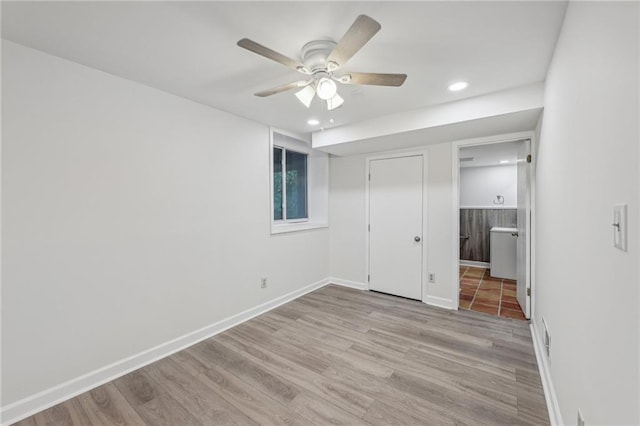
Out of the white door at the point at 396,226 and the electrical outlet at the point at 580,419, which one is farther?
the white door at the point at 396,226

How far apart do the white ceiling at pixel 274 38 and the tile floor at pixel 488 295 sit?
262cm

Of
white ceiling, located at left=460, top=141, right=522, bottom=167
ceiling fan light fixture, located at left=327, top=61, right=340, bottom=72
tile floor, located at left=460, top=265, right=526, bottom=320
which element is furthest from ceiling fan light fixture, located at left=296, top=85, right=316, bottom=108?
Answer: tile floor, located at left=460, top=265, right=526, bottom=320

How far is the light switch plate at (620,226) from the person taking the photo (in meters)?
0.78

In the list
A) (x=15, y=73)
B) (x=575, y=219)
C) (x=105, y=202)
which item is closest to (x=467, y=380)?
(x=575, y=219)

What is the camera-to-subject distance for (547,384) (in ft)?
6.30

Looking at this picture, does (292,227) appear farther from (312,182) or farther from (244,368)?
(244,368)

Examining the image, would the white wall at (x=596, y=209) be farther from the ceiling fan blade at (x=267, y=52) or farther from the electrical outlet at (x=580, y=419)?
the ceiling fan blade at (x=267, y=52)

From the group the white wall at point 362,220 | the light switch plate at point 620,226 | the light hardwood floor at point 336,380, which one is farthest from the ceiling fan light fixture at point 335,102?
the light hardwood floor at point 336,380

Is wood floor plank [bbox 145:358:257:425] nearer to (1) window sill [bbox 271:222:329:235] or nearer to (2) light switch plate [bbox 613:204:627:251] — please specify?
(1) window sill [bbox 271:222:329:235]

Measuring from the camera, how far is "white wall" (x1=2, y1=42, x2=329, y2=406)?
177cm

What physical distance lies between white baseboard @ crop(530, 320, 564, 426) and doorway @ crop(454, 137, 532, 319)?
2.65 ft

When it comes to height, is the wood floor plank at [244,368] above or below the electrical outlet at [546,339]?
below

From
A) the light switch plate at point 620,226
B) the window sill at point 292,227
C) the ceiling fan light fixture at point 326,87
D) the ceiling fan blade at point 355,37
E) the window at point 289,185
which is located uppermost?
the ceiling fan blade at point 355,37

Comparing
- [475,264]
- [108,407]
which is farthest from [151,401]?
[475,264]
